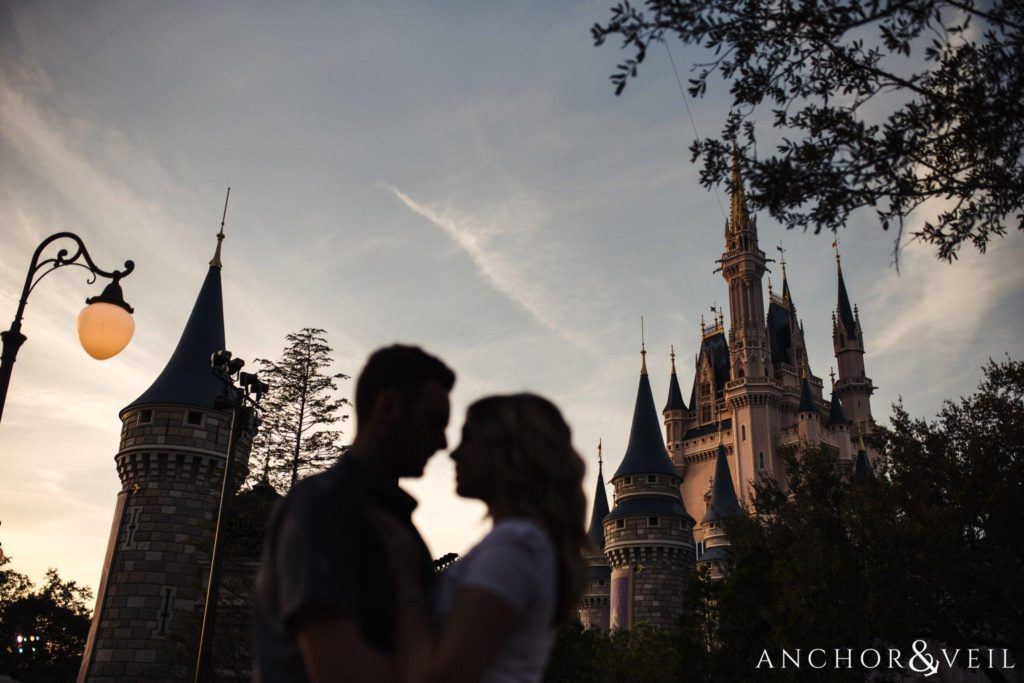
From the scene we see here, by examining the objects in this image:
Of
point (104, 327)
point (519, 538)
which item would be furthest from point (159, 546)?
point (519, 538)

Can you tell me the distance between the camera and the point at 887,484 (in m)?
24.4

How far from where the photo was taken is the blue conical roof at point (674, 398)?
306 ft

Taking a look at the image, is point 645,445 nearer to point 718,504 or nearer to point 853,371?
point 718,504

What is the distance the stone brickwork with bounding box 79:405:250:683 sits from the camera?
28.1 metres

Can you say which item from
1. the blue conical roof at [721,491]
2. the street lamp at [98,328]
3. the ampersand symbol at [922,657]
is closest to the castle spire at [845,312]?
the blue conical roof at [721,491]

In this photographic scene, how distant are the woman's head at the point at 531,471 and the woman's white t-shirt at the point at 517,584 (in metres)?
0.09

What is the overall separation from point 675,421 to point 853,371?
1963 centimetres

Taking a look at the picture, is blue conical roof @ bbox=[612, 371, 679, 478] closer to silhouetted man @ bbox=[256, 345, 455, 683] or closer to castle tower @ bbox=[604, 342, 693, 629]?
castle tower @ bbox=[604, 342, 693, 629]

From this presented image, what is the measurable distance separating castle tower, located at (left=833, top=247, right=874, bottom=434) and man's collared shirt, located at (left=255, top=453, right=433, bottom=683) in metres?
90.9

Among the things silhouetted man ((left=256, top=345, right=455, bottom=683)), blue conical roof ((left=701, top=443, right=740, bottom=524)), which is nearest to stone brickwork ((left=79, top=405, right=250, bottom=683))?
silhouetted man ((left=256, top=345, right=455, bottom=683))

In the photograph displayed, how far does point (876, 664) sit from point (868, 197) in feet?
56.6

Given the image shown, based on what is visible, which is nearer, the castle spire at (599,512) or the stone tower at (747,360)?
the castle spire at (599,512)

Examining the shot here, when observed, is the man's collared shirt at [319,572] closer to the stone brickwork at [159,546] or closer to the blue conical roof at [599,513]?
the stone brickwork at [159,546]

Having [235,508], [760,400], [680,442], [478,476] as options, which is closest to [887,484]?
[235,508]
